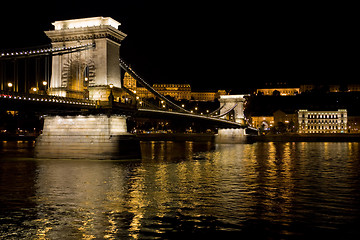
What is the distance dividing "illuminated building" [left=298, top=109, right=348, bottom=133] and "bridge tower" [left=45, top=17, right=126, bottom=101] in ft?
344

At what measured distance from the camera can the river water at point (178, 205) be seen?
10.5 m

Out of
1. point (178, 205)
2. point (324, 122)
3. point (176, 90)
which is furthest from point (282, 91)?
point (178, 205)

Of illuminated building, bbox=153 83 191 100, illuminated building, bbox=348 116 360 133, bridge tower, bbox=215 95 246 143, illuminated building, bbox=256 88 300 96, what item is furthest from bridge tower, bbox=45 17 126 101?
illuminated building, bbox=256 88 300 96

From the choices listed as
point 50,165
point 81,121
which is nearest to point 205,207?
point 50,165

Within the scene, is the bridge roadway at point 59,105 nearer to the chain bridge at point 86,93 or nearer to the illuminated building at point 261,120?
the chain bridge at point 86,93

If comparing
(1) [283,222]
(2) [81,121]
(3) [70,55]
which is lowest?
(1) [283,222]

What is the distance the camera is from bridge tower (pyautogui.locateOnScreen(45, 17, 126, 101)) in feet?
109

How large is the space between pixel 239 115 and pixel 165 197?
72.9m

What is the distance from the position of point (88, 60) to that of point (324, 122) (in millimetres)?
108955

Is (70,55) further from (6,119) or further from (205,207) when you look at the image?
(6,119)

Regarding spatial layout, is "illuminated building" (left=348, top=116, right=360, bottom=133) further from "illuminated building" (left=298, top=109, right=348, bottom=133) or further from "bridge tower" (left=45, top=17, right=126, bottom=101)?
"bridge tower" (left=45, top=17, right=126, bottom=101)

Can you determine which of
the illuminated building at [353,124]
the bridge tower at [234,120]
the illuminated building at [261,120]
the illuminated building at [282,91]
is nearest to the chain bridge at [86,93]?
the bridge tower at [234,120]

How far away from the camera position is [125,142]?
3177 cm

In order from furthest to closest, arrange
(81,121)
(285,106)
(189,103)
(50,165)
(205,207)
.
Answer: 1. (285,106)
2. (189,103)
3. (81,121)
4. (50,165)
5. (205,207)
